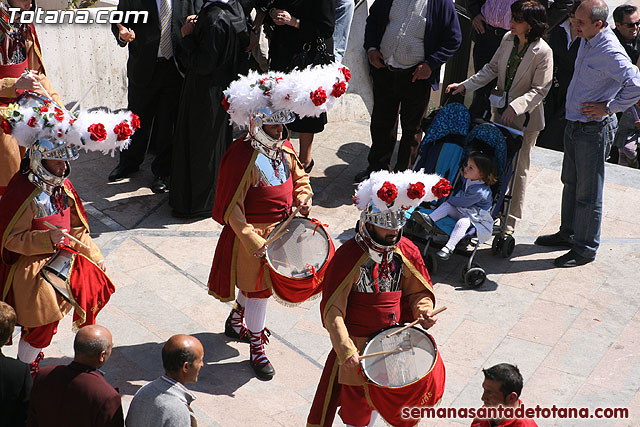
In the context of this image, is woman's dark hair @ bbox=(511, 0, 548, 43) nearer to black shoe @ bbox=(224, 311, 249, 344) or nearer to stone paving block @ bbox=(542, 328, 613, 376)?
stone paving block @ bbox=(542, 328, 613, 376)

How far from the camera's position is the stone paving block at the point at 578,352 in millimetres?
6637

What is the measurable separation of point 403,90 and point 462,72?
9.19 ft

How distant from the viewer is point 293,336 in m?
6.88

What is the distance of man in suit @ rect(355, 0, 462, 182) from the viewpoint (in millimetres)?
8703

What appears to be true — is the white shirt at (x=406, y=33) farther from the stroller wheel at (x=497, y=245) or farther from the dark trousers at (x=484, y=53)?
the stroller wheel at (x=497, y=245)

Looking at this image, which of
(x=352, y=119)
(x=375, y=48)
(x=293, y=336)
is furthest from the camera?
(x=352, y=119)

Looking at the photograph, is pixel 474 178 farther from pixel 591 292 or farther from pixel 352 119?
pixel 352 119

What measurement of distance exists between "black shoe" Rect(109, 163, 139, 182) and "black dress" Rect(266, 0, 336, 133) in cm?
198

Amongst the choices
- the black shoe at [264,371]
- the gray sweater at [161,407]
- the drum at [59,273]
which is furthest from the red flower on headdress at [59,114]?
the black shoe at [264,371]

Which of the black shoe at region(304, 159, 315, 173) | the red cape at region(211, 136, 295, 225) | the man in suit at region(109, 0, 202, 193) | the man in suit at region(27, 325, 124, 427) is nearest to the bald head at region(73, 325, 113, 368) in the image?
the man in suit at region(27, 325, 124, 427)

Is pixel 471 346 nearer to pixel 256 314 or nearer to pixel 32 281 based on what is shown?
pixel 256 314

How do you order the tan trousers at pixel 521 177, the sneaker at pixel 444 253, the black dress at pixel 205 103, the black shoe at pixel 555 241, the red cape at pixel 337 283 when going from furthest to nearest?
the black shoe at pixel 555 241 → the tan trousers at pixel 521 177 → the black dress at pixel 205 103 → the sneaker at pixel 444 253 → the red cape at pixel 337 283

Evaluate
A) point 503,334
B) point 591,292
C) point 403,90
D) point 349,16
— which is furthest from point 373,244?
point 349,16

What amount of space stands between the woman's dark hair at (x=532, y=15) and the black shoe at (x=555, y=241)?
6.59ft
